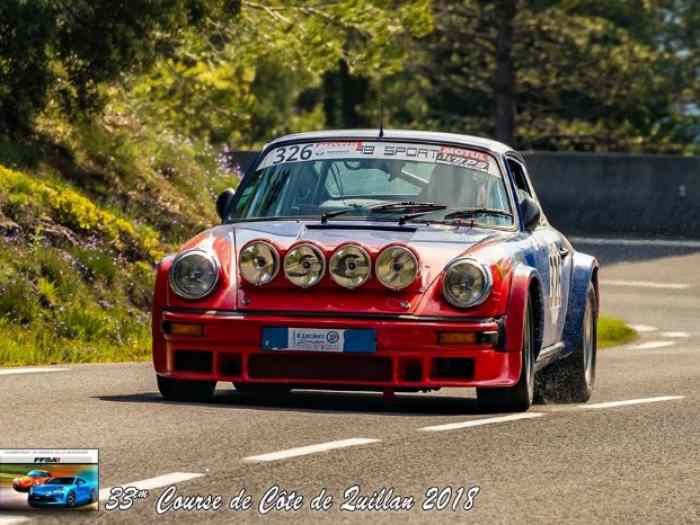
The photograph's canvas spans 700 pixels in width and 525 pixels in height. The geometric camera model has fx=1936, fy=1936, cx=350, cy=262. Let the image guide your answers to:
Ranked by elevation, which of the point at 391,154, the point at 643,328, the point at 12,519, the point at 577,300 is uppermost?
the point at 391,154

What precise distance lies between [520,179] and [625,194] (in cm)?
2071

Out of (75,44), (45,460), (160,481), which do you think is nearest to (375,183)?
(160,481)

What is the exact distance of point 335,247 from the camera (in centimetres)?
995

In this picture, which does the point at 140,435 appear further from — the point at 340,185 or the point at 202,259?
the point at 340,185

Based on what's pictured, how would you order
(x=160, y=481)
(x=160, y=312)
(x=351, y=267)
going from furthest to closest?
(x=160, y=312) → (x=351, y=267) → (x=160, y=481)

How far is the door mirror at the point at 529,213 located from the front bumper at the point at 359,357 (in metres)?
1.42

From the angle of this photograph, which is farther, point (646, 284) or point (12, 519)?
point (646, 284)

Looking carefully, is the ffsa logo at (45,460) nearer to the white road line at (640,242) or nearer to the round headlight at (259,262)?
the round headlight at (259,262)

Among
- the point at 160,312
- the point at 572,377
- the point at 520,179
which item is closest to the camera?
the point at 160,312

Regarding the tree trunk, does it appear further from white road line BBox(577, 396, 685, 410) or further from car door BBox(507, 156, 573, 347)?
white road line BBox(577, 396, 685, 410)

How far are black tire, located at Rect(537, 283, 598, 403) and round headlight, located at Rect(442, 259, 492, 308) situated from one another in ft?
8.44

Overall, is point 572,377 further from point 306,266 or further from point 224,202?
point 306,266

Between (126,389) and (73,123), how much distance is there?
9013mm

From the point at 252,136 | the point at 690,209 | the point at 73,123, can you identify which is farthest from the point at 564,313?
the point at 252,136
